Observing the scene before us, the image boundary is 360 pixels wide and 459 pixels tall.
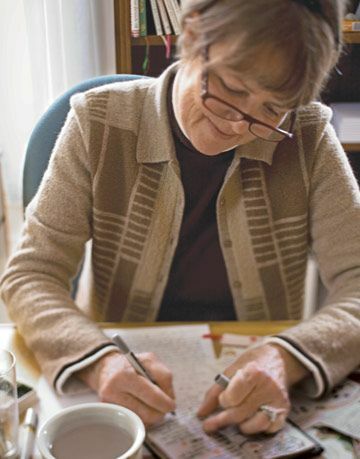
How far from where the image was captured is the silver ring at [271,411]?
871 mm

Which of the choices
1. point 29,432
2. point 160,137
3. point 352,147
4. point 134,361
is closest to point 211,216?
point 160,137

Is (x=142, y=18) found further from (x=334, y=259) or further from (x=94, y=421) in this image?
(x=94, y=421)

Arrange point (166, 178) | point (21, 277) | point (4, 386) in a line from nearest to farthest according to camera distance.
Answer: point (4, 386) < point (21, 277) < point (166, 178)

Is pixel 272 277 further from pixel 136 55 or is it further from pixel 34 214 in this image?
pixel 136 55

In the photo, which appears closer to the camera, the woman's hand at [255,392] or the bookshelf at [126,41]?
the woman's hand at [255,392]

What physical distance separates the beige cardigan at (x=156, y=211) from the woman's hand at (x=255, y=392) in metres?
0.18

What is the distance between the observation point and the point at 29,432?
0.85 meters

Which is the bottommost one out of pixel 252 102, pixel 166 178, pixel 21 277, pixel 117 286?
pixel 117 286

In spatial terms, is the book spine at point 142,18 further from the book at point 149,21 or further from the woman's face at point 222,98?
the woman's face at point 222,98

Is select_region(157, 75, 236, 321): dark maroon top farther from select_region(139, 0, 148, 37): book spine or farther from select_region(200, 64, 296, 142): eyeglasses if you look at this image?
select_region(139, 0, 148, 37): book spine

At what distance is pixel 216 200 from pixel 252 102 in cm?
34

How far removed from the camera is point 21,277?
113 centimetres

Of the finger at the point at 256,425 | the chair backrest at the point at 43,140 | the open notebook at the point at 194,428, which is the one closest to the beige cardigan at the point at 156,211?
the chair backrest at the point at 43,140

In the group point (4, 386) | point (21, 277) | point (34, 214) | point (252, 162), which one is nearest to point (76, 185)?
point (34, 214)
